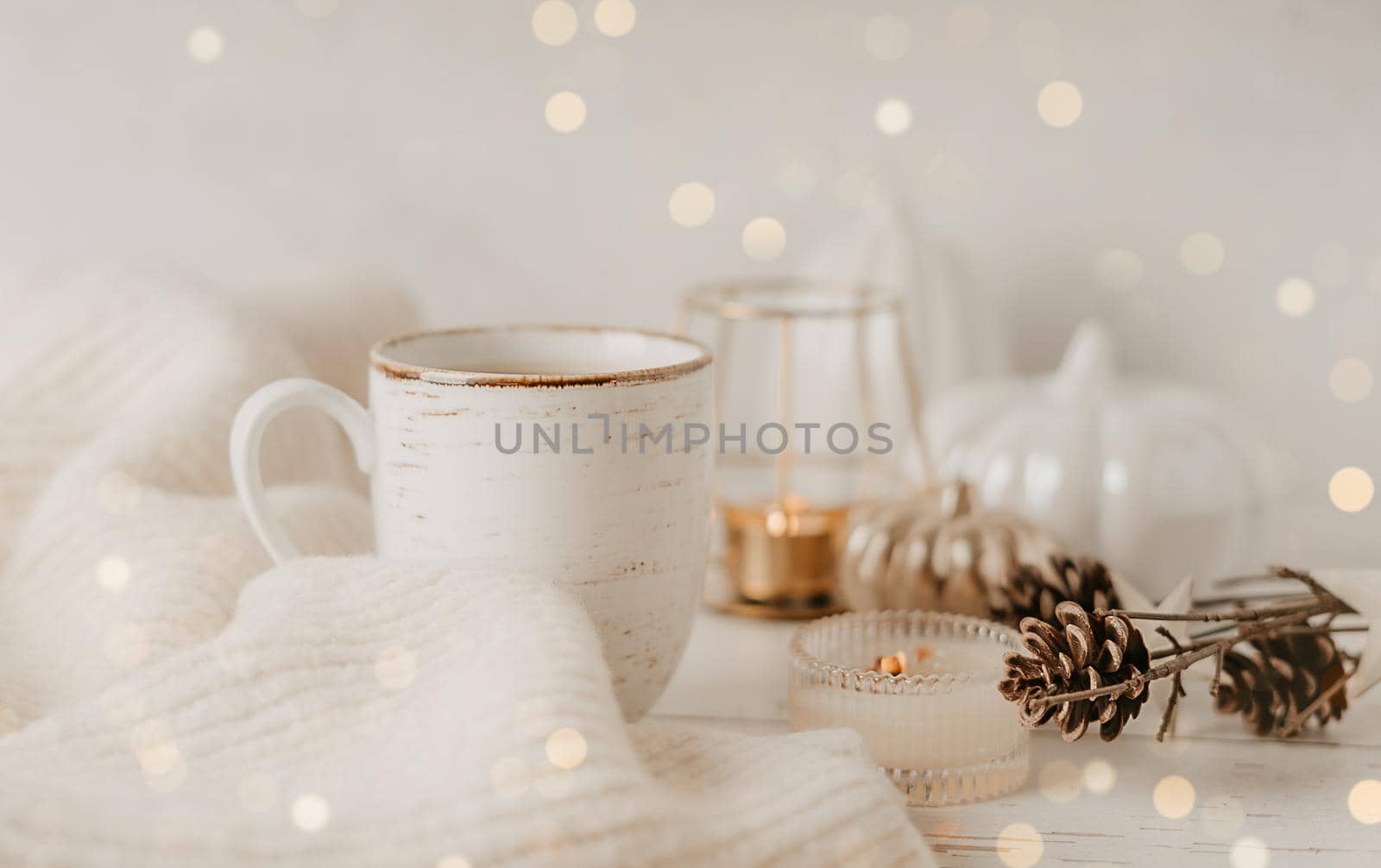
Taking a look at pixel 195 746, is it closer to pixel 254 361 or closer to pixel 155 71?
pixel 254 361

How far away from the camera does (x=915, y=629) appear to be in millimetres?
617

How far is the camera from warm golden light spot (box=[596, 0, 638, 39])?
101 cm

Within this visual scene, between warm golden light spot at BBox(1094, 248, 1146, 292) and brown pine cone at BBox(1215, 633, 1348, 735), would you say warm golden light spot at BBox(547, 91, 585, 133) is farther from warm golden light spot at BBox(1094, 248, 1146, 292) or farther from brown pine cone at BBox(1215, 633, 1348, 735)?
brown pine cone at BBox(1215, 633, 1348, 735)

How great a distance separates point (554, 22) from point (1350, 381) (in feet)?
2.27

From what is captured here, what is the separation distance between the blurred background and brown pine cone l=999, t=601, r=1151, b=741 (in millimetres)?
452

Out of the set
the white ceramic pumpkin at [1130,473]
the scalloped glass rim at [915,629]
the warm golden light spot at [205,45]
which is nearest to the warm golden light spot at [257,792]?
the scalloped glass rim at [915,629]

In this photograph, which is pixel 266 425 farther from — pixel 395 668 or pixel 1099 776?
pixel 1099 776

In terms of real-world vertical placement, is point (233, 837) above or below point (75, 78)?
below

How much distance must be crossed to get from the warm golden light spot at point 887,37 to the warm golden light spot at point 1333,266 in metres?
0.36

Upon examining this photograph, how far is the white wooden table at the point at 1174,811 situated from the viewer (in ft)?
1.59

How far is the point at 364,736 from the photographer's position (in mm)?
431

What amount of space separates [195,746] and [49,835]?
0.06 meters

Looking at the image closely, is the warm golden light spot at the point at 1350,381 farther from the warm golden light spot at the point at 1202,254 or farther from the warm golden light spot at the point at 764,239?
the warm golden light spot at the point at 764,239

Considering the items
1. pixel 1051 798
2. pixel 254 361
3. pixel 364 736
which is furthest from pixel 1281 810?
pixel 254 361
